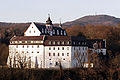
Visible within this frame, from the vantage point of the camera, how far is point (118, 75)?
4184 cm

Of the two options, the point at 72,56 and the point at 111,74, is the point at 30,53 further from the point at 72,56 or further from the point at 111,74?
the point at 111,74

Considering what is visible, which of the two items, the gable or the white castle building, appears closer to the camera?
the white castle building

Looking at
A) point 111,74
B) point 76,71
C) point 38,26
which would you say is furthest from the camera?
point 38,26

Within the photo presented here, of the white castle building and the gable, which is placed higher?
the gable

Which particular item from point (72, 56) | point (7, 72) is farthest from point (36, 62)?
point (7, 72)

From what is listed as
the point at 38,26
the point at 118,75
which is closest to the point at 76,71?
the point at 118,75

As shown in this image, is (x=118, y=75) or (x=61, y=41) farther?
(x=61, y=41)

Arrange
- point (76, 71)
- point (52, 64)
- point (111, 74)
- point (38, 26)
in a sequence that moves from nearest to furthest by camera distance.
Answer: point (111, 74), point (76, 71), point (52, 64), point (38, 26)

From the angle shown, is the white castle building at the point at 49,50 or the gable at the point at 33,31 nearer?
the white castle building at the point at 49,50

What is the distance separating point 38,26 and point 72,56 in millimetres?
14604

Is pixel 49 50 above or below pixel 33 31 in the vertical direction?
below

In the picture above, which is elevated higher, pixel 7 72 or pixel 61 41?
pixel 61 41

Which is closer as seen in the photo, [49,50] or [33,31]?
[49,50]

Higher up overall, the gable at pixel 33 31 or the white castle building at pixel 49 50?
the gable at pixel 33 31
